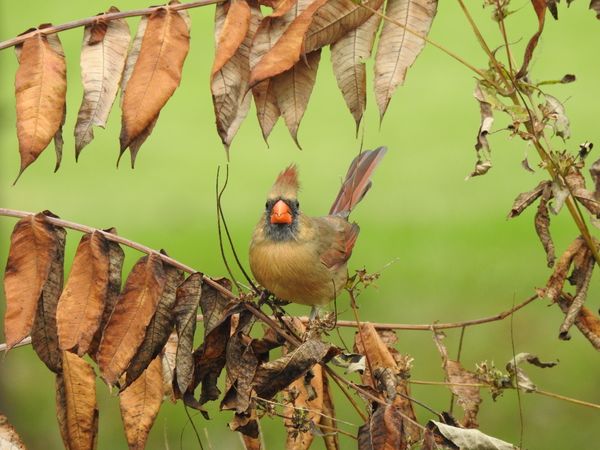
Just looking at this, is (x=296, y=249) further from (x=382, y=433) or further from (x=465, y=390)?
(x=382, y=433)

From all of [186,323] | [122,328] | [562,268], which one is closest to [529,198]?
[562,268]

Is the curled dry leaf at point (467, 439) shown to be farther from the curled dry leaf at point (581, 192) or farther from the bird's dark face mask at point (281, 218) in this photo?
the bird's dark face mask at point (281, 218)

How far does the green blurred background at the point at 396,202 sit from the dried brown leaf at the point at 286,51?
3003 millimetres

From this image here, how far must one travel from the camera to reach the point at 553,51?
8219 mm

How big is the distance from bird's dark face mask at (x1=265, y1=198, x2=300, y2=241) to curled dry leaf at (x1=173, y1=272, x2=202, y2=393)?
2.56ft

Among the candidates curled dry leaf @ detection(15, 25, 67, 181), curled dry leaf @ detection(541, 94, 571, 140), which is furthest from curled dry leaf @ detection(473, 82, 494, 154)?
curled dry leaf @ detection(15, 25, 67, 181)

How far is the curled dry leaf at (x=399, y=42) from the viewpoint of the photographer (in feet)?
6.48

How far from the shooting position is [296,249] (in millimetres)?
2988

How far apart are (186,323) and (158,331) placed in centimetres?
5

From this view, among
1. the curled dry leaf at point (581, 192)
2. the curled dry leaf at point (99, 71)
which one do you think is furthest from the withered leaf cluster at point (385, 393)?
the curled dry leaf at point (99, 71)

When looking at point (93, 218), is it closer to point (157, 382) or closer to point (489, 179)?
point (489, 179)

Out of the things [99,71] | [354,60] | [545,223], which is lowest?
[545,223]

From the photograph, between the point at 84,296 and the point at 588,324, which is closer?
the point at 84,296

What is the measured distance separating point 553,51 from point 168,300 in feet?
21.7
